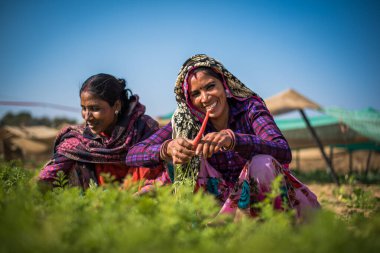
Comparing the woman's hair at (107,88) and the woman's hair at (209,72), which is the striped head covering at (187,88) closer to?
the woman's hair at (209,72)

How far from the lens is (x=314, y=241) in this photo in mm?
1052

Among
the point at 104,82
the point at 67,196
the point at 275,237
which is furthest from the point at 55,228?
the point at 104,82

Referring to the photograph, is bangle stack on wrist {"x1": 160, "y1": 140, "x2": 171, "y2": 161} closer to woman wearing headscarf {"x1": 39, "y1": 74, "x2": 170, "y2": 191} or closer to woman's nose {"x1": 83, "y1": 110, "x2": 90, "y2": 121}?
woman wearing headscarf {"x1": 39, "y1": 74, "x2": 170, "y2": 191}

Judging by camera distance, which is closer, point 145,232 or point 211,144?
point 145,232

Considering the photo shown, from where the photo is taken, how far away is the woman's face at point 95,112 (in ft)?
11.1

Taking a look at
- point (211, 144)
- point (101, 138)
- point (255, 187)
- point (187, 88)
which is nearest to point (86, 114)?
point (101, 138)

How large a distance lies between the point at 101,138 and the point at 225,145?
1762 millimetres

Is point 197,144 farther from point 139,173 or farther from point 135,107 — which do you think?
point 135,107

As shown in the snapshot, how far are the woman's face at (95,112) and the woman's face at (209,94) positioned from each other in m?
1.00

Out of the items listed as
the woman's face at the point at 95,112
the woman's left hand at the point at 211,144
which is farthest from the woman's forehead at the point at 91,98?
the woman's left hand at the point at 211,144

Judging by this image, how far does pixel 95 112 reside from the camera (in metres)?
3.38

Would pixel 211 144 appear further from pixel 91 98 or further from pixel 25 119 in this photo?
pixel 25 119

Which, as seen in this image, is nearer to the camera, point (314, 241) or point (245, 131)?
point (314, 241)

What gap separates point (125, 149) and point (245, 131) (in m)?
1.25
